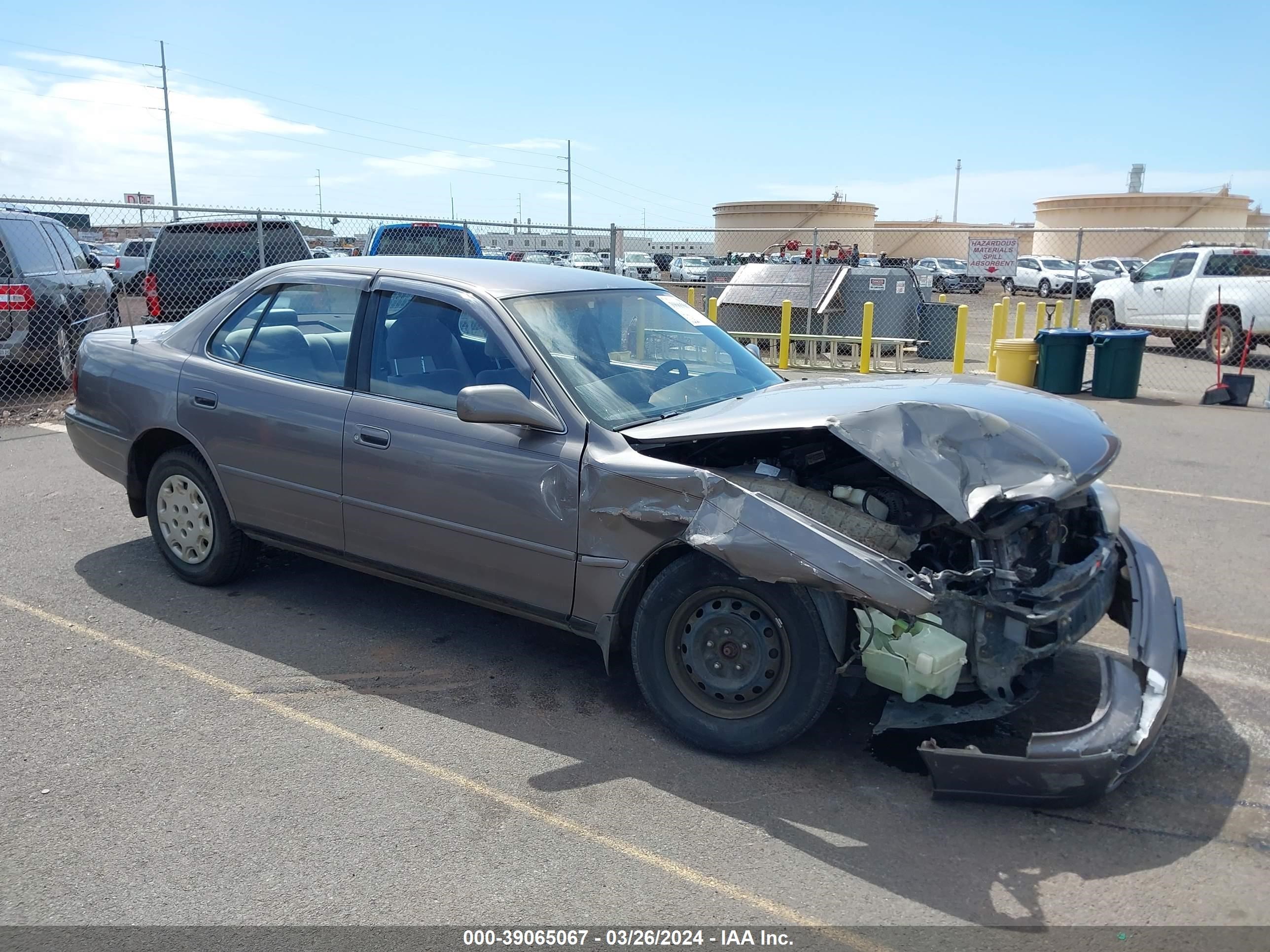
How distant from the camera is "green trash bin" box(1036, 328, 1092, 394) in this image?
12742 millimetres

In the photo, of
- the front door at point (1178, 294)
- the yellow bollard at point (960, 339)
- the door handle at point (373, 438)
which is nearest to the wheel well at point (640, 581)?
the door handle at point (373, 438)

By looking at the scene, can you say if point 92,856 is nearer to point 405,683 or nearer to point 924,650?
point 405,683

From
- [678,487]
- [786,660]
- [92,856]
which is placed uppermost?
[678,487]

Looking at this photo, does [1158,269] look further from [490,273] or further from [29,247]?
[29,247]

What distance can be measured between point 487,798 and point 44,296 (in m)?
9.60

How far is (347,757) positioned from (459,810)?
584 millimetres

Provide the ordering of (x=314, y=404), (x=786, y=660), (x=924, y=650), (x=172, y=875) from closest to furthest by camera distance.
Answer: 1. (x=172, y=875)
2. (x=924, y=650)
3. (x=786, y=660)
4. (x=314, y=404)

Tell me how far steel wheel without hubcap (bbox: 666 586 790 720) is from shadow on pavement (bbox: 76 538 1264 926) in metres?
0.23

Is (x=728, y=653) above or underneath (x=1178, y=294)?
underneath

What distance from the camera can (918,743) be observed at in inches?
150

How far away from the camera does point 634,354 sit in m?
4.61

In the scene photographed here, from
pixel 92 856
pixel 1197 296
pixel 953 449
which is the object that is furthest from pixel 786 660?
pixel 1197 296

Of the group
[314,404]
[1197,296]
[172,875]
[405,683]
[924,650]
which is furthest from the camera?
[1197,296]

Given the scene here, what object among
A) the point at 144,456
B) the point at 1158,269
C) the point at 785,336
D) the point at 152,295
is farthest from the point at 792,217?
the point at 144,456
